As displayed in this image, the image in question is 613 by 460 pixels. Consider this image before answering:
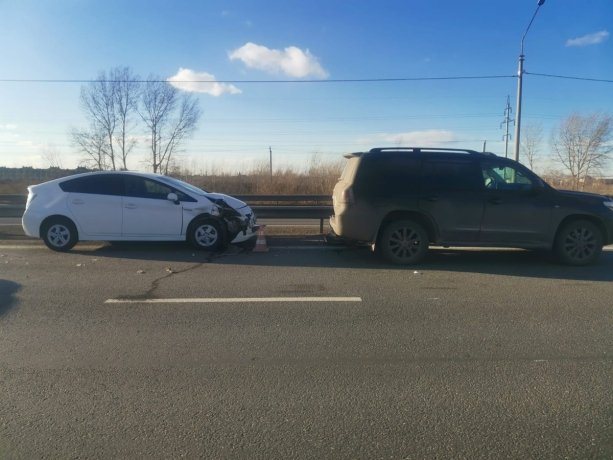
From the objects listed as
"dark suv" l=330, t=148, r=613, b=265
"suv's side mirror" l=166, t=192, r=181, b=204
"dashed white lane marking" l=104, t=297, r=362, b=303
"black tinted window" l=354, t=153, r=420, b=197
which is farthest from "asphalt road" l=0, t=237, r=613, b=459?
"suv's side mirror" l=166, t=192, r=181, b=204

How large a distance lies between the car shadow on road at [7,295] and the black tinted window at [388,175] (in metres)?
5.36

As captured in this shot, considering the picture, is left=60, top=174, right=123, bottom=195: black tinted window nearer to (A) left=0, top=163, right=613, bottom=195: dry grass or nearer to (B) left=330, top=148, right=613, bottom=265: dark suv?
(B) left=330, top=148, right=613, bottom=265: dark suv

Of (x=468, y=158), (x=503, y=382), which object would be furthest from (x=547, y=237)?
(x=503, y=382)

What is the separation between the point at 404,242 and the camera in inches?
314

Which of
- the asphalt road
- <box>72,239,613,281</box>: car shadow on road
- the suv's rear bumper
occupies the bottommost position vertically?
the asphalt road

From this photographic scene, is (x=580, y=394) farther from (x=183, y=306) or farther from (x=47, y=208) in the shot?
(x=47, y=208)

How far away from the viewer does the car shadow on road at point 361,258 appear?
7582 mm

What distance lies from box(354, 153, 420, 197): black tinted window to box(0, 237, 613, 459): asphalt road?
61.2 inches

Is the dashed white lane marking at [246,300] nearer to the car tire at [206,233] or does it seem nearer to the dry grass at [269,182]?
the car tire at [206,233]

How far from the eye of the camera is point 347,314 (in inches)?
208

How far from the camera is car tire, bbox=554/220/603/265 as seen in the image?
786 cm

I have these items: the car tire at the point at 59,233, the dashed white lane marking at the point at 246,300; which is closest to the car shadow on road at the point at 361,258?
the car tire at the point at 59,233

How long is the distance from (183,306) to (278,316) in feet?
4.12

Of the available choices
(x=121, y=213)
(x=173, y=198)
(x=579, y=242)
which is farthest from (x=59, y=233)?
(x=579, y=242)
